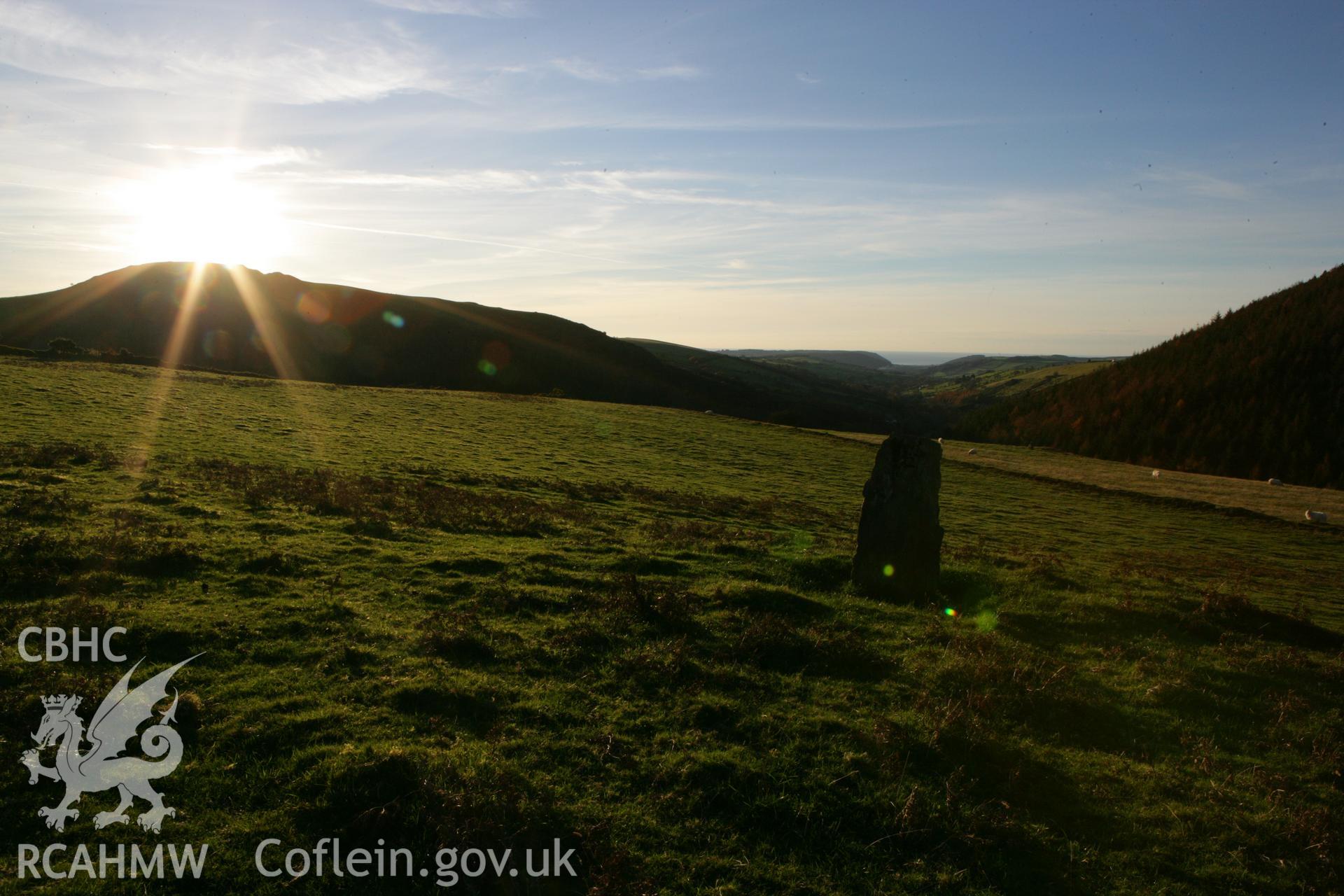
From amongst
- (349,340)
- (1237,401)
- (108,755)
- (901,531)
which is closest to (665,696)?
(108,755)

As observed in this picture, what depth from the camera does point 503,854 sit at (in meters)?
6.37

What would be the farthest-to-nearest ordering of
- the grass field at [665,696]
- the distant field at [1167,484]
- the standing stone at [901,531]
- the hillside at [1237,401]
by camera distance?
the hillside at [1237,401]
the distant field at [1167,484]
the standing stone at [901,531]
the grass field at [665,696]

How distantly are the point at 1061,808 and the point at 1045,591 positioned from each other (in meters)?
8.66

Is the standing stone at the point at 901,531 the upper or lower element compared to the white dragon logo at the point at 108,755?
upper

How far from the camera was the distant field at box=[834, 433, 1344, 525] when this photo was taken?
47844 mm

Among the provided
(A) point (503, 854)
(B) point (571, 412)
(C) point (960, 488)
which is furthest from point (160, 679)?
(B) point (571, 412)

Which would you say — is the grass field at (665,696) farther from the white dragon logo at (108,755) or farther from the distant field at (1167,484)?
the distant field at (1167,484)

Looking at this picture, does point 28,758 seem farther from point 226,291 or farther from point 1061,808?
point 226,291

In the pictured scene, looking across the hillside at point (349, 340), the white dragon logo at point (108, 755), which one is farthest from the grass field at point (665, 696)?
the hillside at point (349, 340)

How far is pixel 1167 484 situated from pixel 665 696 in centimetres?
6171

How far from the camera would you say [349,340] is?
124188 mm

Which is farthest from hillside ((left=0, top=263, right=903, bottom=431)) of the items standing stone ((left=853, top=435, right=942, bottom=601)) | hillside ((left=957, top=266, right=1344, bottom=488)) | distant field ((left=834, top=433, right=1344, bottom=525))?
standing stone ((left=853, top=435, right=942, bottom=601))

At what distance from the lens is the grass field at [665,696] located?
679 centimetres

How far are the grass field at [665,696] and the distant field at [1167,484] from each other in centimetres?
3271
